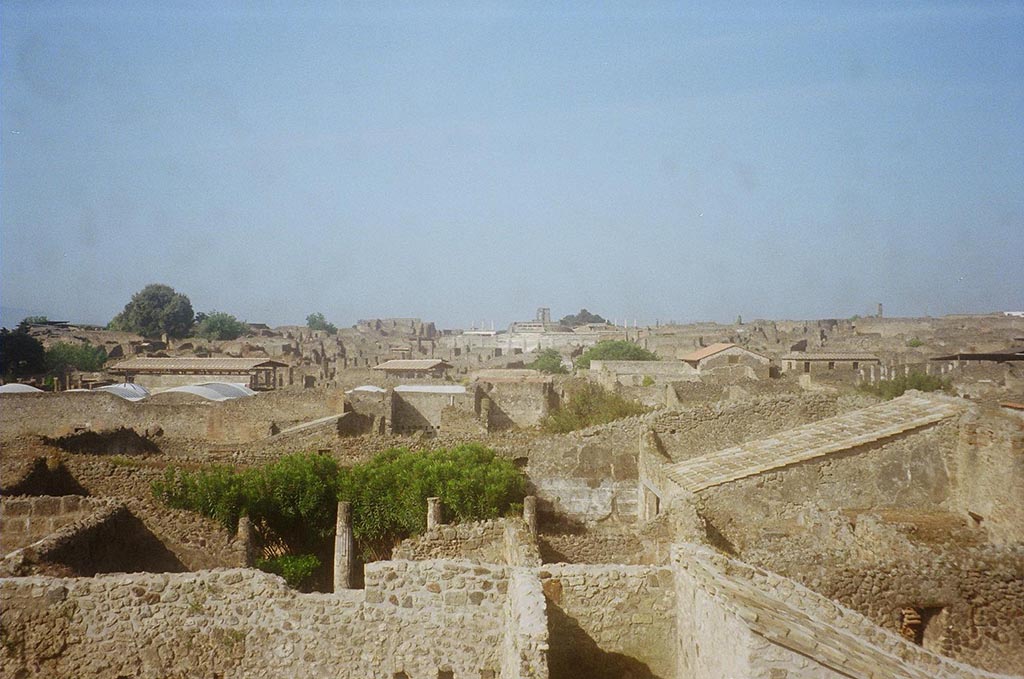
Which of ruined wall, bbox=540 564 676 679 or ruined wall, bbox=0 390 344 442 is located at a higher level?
ruined wall, bbox=540 564 676 679

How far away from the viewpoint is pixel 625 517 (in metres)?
13.3

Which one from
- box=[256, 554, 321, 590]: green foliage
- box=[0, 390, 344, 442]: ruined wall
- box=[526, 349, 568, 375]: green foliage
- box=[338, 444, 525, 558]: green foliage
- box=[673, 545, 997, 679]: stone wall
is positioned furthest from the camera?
box=[526, 349, 568, 375]: green foliage

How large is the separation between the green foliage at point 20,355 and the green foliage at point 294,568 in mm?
54772

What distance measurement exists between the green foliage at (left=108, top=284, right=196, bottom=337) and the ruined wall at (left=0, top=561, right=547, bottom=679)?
9891cm

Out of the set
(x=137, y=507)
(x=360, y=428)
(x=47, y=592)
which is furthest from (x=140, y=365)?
(x=47, y=592)

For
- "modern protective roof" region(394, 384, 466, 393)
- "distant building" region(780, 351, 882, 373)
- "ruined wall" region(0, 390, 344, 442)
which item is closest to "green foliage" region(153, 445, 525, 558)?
"ruined wall" region(0, 390, 344, 442)

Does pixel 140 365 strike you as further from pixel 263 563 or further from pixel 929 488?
pixel 929 488

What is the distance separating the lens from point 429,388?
33.7 m

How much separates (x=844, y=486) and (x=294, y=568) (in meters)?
8.50

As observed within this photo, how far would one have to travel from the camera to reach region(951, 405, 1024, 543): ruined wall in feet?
25.8

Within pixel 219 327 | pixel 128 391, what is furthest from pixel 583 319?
pixel 128 391

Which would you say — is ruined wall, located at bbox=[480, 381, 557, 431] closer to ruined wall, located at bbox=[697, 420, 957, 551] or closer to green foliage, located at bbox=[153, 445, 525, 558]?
green foliage, located at bbox=[153, 445, 525, 558]

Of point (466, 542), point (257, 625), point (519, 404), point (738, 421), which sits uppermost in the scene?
point (738, 421)

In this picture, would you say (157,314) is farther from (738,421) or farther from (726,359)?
(738,421)
